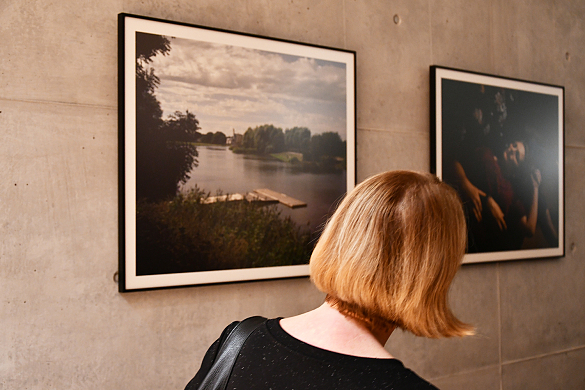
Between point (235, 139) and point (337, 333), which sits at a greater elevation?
point (235, 139)

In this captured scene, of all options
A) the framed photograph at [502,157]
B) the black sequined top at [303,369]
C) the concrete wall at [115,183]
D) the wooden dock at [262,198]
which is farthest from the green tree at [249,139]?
the black sequined top at [303,369]

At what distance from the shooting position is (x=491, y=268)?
9.23ft

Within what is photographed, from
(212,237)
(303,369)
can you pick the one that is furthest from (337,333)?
(212,237)

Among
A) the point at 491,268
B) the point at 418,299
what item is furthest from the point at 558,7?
the point at 418,299

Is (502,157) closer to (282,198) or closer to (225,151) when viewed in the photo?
(282,198)

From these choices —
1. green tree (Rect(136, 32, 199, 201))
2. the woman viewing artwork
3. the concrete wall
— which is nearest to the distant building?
green tree (Rect(136, 32, 199, 201))

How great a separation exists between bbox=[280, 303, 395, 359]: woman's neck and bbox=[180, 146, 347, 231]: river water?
1069mm

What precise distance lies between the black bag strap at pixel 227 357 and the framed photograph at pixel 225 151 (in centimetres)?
94

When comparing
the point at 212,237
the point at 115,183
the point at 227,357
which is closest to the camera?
the point at 227,357

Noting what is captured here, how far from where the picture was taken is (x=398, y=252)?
36.4 inches

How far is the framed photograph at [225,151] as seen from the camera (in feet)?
5.97

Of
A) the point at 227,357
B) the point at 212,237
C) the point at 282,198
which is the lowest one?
the point at 227,357

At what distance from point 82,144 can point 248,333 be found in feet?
3.83

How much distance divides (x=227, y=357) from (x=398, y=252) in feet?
1.33
